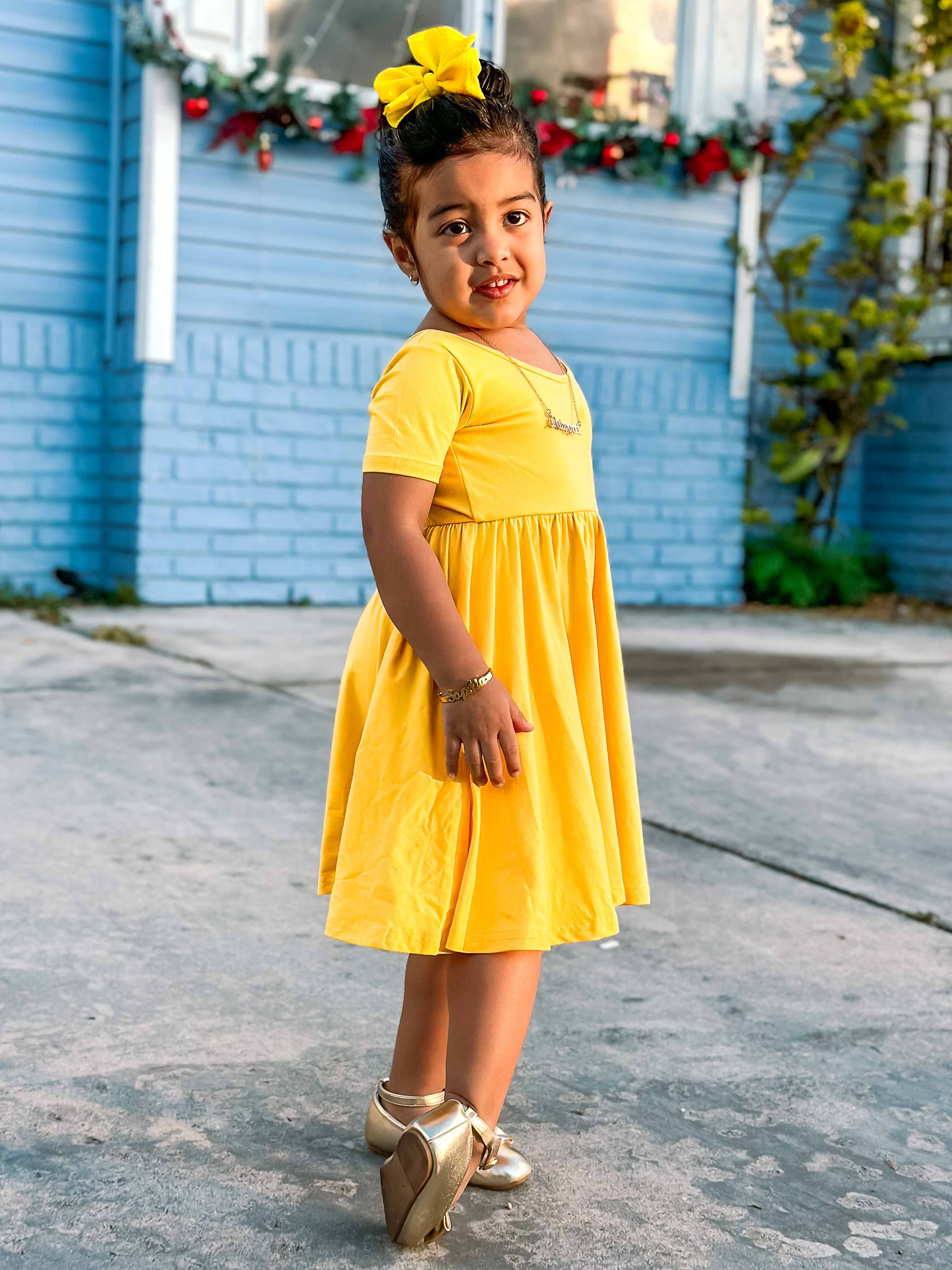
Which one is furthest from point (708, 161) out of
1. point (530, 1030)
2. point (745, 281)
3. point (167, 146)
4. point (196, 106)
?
point (530, 1030)

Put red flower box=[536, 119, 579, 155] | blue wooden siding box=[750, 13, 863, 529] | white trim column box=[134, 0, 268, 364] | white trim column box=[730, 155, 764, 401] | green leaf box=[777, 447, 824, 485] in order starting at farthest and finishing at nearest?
blue wooden siding box=[750, 13, 863, 529] → green leaf box=[777, 447, 824, 485] → white trim column box=[730, 155, 764, 401] → red flower box=[536, 119, 579, 155] → white trim column box=[134, 0, 268, 364]

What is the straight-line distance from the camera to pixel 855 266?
9.18m

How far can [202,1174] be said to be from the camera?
5.52 feet

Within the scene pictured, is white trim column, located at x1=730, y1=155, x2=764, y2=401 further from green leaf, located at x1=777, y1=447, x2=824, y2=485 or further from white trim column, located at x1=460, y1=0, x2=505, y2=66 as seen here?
white trim column, located at x1=460, y1=0, x2=505, y2=66

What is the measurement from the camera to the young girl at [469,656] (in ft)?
5.32

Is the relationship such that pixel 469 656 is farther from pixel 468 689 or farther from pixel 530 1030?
pixel 530 1030

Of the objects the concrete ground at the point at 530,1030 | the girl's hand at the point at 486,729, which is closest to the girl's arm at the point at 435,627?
the girl's hand at the point at 486,729

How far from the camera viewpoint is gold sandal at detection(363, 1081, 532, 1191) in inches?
66.8

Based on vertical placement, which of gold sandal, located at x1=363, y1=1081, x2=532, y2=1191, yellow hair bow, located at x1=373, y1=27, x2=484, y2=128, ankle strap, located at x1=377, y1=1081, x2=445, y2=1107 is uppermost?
yellow hair bow, located at x1=373, y1=27, x2=484, y2=128

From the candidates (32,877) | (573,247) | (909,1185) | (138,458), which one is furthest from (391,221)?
(573,247)

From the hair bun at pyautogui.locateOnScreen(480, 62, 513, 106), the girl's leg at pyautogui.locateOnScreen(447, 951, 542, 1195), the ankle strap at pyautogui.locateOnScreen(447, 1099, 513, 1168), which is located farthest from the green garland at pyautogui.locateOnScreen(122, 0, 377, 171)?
the ankle strap at pyautogui.locateOnScreen(447, 1099, 513, 1168)

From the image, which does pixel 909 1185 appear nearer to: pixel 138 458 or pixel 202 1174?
pixel 202 1174

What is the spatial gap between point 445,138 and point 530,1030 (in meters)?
1.33

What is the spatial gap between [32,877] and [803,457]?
281 inches
